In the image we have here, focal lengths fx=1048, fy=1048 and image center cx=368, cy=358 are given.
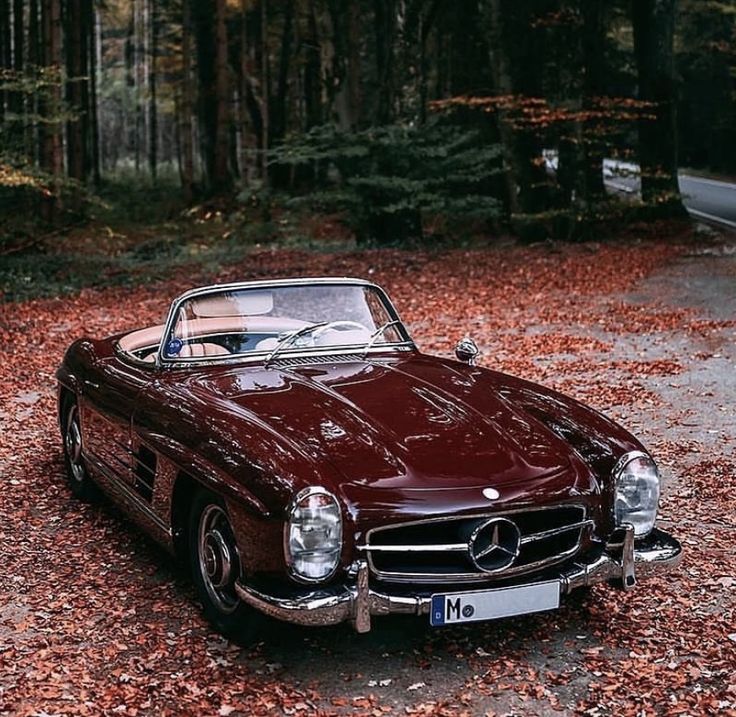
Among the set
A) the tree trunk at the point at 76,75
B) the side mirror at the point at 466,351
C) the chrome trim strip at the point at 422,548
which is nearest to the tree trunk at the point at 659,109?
the tree trunk at the point at 76,75

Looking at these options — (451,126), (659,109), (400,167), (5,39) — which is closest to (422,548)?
(400,167)

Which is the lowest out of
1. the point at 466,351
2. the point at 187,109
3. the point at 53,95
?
the point at 466,351

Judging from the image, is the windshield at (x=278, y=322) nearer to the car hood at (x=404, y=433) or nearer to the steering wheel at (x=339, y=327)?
the steering wheel at (x=339, y=327)

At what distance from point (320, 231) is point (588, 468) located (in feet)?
74.5

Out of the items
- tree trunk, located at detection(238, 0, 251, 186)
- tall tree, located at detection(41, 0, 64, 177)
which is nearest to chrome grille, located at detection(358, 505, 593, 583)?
tall tree, located at detection(41, 0, 64, 177)

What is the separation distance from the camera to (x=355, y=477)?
445cm

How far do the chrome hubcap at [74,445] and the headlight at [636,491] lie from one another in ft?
12.0

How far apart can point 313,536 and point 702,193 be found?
32.6 meters

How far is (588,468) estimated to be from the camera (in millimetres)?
4848

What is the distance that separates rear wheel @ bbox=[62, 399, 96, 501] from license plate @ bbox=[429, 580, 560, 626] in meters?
3.27

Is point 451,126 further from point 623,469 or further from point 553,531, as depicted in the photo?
point 553,531

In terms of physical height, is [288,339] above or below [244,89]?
below

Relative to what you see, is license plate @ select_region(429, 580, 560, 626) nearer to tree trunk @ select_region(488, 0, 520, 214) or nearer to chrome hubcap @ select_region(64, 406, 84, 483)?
chrome hubcap @ select_region(64, 406, 84, 483)

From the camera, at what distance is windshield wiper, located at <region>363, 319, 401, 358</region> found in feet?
20.4
